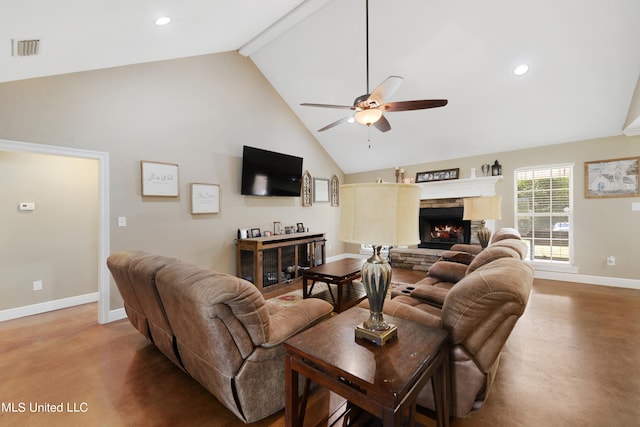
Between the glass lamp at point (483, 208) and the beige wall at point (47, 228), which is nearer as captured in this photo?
the beige wall at point (47, 228)

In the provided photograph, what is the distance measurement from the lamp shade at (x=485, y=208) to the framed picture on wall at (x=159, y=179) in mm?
4216

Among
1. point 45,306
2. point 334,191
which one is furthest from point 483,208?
point 45,306

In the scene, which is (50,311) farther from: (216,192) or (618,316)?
(618,316)

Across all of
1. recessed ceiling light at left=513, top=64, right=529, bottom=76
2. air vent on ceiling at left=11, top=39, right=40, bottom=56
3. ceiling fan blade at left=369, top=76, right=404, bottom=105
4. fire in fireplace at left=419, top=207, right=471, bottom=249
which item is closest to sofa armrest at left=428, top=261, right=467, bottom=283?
ceiling fan blade at left=369, top=76, right=404, bottom=105

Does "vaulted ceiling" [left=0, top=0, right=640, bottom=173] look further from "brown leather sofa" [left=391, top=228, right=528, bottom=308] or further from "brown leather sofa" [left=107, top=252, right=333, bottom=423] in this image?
"brown leather sofa" [left=391, top=228, right=528, bottom=308]

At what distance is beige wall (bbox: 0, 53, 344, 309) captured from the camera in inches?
111

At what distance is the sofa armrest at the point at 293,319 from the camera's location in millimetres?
1545

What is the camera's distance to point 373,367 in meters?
1.07

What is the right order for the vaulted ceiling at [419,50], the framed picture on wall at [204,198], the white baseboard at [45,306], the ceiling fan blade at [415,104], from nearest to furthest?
the vaulted ceiling at [419,50], the ceiling fan blade at [415,104], the white baseboard at [45,306], the framed picture on wall at [204,198]

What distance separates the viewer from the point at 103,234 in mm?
3070

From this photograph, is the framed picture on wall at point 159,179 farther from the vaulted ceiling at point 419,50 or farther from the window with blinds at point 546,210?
the window with blinds at point 546,210

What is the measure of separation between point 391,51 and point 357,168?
3227mm

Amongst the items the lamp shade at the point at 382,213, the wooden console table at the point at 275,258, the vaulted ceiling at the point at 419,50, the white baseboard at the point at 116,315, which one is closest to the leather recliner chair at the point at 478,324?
the lamp shade at the point at 382,213

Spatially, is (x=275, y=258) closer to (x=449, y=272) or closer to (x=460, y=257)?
(x=449, y=272)
